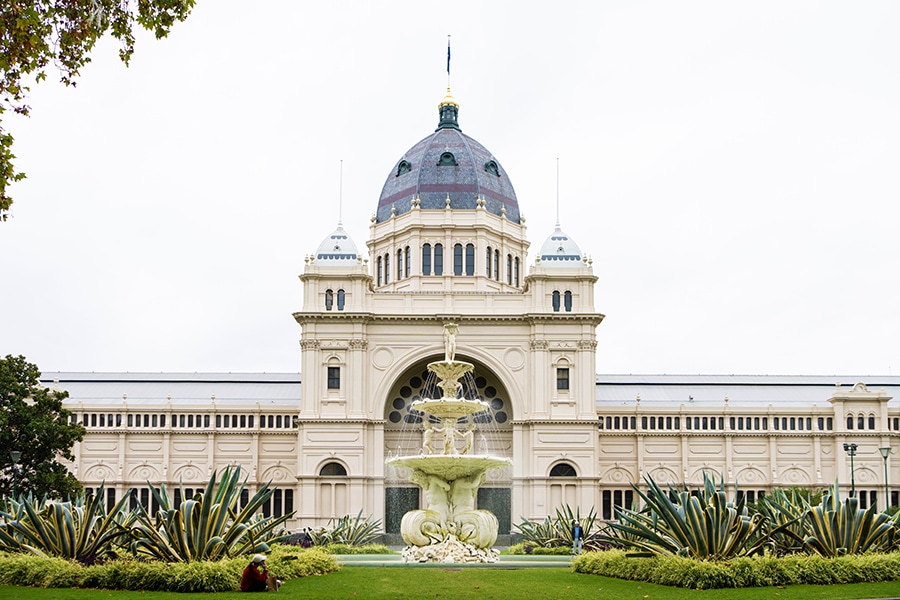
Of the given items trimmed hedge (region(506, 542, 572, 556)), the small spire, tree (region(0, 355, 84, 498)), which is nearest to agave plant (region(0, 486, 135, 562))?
trimmed hedge (region(506, 542, 572, 556))

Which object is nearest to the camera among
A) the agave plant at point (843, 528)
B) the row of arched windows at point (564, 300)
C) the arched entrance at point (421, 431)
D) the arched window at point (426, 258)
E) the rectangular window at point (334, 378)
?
the agave plant at point (843, 528)

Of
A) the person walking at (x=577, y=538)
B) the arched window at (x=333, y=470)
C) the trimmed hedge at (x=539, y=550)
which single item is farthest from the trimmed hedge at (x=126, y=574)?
the arched window at (x=333, y=470)

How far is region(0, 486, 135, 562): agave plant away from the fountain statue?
1147 cm

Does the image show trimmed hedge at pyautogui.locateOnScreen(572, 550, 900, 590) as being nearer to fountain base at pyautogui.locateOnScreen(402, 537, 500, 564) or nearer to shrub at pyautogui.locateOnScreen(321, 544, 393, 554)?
fountain base at pyautogui.locateOnScreen(402, 537, 500, 564)

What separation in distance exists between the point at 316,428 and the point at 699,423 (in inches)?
968

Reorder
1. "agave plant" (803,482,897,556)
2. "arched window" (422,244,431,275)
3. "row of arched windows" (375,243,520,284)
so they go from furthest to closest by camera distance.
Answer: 1. "arched window" (422,244,431,275)
2. "row of arched windows" (375,243,520,284)
3. "agave plant" (803,482,897,556)

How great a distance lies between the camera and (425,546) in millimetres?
36250

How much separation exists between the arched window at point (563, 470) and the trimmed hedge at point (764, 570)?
129ft

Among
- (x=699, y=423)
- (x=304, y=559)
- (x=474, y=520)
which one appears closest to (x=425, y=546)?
(x=474, y=520)

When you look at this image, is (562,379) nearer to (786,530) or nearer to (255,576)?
(786,530)

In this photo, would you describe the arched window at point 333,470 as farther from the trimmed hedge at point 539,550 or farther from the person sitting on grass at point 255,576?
the person sitting on grass at point 255,576

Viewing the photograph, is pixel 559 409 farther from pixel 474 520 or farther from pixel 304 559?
pixel 304 559

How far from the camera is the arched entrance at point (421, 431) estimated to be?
67250 mm

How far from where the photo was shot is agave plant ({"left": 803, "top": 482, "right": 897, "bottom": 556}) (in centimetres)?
2689
